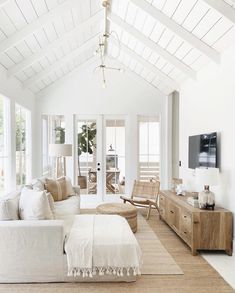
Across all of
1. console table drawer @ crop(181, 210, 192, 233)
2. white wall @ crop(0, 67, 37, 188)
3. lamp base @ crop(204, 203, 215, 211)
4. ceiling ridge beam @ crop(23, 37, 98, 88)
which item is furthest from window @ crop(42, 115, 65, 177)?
lamp base @ crop(204, 203, 215, 211)

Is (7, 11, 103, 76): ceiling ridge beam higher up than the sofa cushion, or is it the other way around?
(7, 11, 103, 76): ceiling ridge beam

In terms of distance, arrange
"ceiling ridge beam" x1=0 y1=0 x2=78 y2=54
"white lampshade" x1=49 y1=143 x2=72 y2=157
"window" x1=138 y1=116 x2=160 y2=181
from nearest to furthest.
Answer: "ceiling ridge beam" x1=0 y1=0 x2=78 y2=54 < "white lampshade" x1=49 y1=143 x2=72 y2=157 < "window" x1=138 y1=116 x2=160 y2=181

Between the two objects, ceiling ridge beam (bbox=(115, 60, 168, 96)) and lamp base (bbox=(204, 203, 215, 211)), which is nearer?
lamp base (bbox=(204, 203, 215, 211))

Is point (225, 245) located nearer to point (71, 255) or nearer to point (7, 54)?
point (71, 255)

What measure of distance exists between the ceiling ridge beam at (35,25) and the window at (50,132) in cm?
299

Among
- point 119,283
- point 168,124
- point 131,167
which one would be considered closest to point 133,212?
point 119,283

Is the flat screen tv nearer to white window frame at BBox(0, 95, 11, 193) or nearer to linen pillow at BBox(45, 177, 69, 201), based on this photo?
linen pillow at BBox(45, 177, 69, 201)

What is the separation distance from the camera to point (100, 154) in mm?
6820

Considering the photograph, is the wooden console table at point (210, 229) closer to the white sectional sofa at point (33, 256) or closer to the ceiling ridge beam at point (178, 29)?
the white sectional sofa at point (33, 256)

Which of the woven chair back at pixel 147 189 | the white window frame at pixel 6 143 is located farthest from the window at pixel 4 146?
the woven chair back at pixel 147 189

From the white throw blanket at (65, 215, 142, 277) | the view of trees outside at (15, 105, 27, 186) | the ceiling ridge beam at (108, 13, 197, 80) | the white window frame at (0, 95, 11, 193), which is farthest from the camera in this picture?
the view of trees outside at (15, 105, 27, 186)

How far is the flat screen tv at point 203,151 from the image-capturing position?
412cm

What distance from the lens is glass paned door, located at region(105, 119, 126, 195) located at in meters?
6.89

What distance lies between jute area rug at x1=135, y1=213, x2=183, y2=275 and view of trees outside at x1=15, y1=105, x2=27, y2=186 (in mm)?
2704
